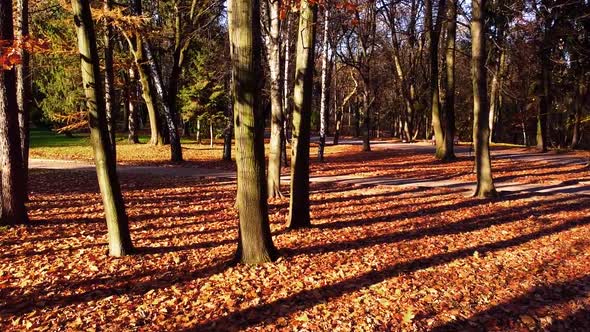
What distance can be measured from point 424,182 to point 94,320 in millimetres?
11601

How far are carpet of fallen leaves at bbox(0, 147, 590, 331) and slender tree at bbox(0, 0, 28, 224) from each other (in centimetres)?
43

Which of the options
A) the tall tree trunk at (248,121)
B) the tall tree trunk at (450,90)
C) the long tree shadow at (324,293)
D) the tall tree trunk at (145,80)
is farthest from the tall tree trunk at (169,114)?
the long tree shadow at (324,293)

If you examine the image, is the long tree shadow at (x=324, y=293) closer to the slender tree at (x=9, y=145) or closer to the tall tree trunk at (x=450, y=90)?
the slender tree at (x=9, y=145)

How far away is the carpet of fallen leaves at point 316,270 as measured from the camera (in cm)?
476

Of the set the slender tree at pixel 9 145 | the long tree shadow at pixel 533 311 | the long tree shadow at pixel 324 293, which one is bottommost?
the long tree shadow at pixel 533 311

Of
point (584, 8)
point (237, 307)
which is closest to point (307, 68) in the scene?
point (237, 307)

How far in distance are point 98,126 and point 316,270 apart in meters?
3.37

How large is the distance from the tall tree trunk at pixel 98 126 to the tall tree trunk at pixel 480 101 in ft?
28.8

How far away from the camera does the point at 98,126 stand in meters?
6.01

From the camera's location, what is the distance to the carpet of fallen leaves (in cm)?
476

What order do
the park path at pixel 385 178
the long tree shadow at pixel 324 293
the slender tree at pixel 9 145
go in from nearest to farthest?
the long tree shadow at pixel 324 293 → the slender tree at pixel 9 145 → the park path at pixel 385 178

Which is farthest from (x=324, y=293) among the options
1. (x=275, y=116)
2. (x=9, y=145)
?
(x=275, y=116)

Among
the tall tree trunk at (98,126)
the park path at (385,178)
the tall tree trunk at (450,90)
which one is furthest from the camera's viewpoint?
the tall tree trunk at (450,90)

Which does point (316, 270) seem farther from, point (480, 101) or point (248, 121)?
point (480, 101)
